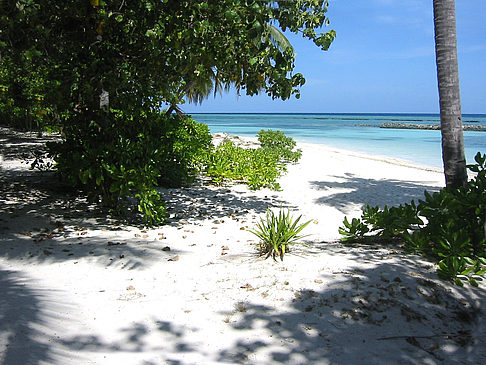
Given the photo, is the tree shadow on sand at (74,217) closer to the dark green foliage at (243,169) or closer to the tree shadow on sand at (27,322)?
the dark green foliage at (243,169)

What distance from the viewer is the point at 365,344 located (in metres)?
2.67

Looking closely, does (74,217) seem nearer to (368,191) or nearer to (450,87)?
(450,87)

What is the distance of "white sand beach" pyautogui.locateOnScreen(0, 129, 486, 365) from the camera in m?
2.59

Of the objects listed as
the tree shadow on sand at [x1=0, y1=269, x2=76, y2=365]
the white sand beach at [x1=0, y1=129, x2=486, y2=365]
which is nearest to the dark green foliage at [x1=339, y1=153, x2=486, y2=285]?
the white sand beach at [x1=0, y1=129, x2=486, y2=365]

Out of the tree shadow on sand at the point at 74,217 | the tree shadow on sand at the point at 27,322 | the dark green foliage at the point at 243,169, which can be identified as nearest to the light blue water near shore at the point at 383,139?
the dark green foliage at the point at 243,169

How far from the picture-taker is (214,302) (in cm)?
325

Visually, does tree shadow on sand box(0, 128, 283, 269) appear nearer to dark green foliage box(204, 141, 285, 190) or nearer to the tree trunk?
dark green foliage box(204, 141, 285, 190)

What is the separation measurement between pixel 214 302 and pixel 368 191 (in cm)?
738

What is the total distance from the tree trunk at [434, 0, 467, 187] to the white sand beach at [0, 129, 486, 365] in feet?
4.04

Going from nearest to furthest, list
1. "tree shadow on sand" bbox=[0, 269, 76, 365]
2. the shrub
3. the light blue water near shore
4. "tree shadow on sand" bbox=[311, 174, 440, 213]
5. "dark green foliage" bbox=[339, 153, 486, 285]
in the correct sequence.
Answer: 1. "tree shadow on sand" bbox=[0, 269, 76, 365]
2. "dark green foliage" bbox=[339, 153, 486, 285]
3. the shrub
4. "tree shadow on sand" bbox=[311, 174, 440, 213]
5. the light blue water near shore

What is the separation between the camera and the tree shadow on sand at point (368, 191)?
8.48 m

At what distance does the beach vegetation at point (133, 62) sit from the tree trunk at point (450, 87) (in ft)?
Answer: 4.32

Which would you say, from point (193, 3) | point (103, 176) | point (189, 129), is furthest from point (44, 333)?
point (189, 129)

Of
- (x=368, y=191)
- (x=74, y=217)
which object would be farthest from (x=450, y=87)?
(x=74, y=217)
